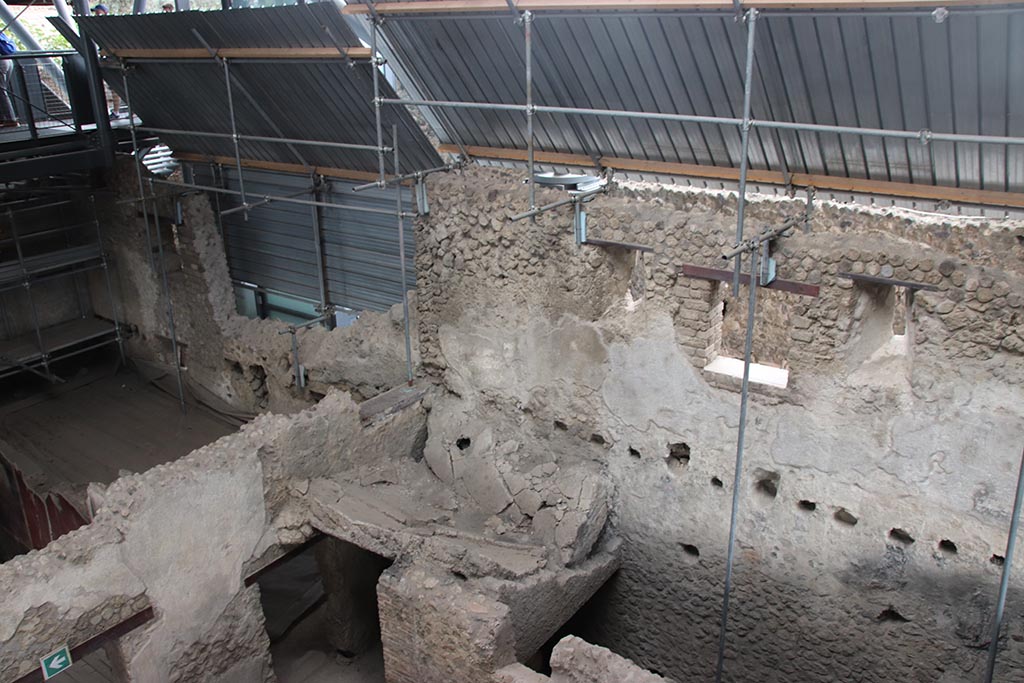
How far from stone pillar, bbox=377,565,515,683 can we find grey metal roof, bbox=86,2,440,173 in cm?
367

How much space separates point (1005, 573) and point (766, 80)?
3.10 meters

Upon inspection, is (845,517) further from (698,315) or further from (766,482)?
(698,315)

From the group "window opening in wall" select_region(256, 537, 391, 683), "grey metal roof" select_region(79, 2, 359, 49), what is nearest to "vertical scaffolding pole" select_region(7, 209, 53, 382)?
"grey metal roof" select_region(79, 2, 359, 49)

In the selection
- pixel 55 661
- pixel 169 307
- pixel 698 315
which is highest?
pixel 698 315

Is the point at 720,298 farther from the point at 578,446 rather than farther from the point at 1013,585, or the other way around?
the point at 1013,585

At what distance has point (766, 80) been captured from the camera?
558 centimetres

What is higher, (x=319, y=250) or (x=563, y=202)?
(x=563, y=202)

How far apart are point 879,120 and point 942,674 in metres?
3.50

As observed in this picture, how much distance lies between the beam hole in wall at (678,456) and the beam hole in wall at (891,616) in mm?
1587

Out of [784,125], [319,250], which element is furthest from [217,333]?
[784,125]

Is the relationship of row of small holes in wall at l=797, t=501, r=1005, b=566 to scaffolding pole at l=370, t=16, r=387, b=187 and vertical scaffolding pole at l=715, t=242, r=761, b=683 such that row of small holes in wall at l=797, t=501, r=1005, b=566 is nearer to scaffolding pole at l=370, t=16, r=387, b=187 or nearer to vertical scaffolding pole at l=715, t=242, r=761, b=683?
vertical scaffolding pole at l=715, t=242, r=761, b=683

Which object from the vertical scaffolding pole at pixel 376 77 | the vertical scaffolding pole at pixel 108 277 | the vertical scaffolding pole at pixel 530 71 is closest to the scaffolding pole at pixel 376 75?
the vertical scaffolding pole at pixel 376 77

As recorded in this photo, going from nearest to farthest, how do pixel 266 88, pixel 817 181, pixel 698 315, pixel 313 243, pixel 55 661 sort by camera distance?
pixel 55 661 < pixel 817 181 < pixel 698 315 < pixel 266 88 < pixel 313 243

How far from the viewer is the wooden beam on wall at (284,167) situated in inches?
357
